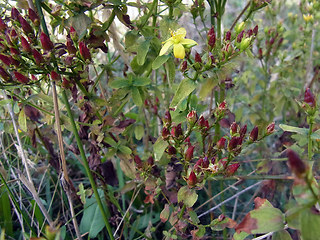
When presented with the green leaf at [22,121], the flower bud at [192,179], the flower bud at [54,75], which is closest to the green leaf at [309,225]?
the flower bud at [192,179]

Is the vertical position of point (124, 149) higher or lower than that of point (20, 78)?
lower

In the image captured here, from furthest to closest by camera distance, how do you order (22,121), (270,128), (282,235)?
(22,121)
(270,128)
(282,235)

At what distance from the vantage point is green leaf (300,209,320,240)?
0.66 metres

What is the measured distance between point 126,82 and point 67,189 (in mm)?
575

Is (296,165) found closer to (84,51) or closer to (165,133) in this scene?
(165,133)

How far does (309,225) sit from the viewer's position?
0.66 m

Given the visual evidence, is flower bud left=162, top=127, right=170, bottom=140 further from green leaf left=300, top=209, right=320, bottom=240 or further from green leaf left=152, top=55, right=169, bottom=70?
green leaf left=300, top=209, right=320, bottom=240

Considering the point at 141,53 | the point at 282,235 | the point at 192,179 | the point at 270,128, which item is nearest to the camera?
the point at 282,235

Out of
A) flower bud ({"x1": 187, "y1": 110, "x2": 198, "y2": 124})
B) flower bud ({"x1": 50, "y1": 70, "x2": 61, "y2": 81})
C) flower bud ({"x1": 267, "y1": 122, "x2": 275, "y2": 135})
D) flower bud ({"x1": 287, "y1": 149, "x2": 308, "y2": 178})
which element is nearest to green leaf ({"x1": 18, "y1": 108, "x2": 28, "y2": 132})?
flower bud ({"x1": 50, "y1": 70, "x2": 61, "y2": 81})

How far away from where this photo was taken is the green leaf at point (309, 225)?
2.16 feet

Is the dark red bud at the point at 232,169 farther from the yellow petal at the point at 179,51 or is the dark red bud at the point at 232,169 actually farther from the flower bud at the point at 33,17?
the flower bud at the point at 33,17

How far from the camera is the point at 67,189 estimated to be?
4.66ft

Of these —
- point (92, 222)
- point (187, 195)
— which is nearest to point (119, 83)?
point (187, 195)

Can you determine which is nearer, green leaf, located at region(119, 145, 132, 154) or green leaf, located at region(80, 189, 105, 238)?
green leaf, located at region(119, 145, 132, 154)
